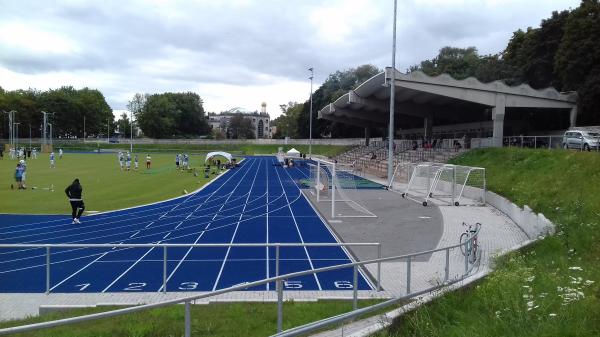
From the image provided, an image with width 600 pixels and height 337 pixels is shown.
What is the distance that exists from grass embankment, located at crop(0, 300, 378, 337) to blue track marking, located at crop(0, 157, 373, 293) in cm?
77

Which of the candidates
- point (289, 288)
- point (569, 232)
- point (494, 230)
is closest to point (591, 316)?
point (289, 288)

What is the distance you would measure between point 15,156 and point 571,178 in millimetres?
63828

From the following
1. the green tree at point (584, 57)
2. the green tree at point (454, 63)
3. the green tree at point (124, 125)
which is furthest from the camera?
the green tree at point (124, 125)

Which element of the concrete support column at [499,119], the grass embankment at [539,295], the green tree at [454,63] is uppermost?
the green tree at [454,63]

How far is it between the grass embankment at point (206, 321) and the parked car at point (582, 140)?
24.7 m

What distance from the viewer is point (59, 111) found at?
114812 millimetres

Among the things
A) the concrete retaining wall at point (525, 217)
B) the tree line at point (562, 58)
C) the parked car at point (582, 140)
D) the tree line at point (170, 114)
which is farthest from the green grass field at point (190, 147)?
the concrete retaining wall at point (525, 217)

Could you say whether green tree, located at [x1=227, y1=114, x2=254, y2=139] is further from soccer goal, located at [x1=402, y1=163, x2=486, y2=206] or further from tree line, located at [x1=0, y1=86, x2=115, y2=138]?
soccer goal, located at [x1=402, y1=163, x2=486, y2=206]

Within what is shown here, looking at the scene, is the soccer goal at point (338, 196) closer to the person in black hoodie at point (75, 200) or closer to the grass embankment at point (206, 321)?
the person in black hoodie at point (75, 200)

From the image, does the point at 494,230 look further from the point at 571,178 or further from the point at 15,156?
the point at 15,156

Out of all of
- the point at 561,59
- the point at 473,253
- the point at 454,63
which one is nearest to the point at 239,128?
the point at 454,63

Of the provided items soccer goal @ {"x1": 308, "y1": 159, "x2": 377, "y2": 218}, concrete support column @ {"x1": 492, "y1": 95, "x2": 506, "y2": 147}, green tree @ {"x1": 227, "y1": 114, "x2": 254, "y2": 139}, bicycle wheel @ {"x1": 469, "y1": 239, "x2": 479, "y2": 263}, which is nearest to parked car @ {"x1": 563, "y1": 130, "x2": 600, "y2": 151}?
concrete support column @ {"x1": 492, "y1": 95, "x2": 506, "y2": 147}

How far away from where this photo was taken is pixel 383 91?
144ft

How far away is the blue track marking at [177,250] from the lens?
1035cm
